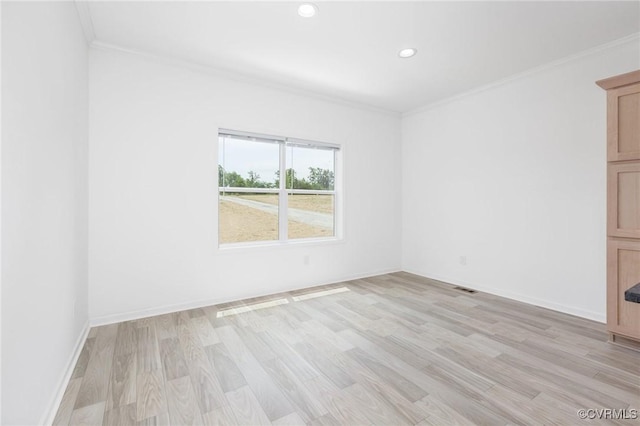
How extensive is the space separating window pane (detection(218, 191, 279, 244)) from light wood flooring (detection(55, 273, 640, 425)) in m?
0.92

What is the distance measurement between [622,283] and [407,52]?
9.13 feet

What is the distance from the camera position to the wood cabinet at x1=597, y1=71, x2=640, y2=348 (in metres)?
2.32

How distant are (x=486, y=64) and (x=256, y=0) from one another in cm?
254

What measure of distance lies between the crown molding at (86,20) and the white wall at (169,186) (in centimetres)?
18

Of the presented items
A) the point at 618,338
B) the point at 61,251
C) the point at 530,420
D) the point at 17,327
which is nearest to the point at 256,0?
the point at 61,251

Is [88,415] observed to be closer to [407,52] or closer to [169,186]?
[169,186]

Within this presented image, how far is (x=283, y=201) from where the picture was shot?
4.05 metres

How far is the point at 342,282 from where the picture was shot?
439 cm

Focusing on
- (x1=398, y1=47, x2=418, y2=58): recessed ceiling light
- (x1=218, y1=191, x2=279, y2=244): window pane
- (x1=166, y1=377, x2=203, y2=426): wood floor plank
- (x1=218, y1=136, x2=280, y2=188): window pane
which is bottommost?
(x1=166, y1=377, x2=203, y2=426): wood floor plank

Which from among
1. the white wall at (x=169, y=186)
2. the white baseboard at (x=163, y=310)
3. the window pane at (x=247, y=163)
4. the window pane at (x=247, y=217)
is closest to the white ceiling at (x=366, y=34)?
the white wall at (x=169, y=186)

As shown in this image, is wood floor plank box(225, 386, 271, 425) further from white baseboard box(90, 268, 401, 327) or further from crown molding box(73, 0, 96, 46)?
crown molding box(73, 0, 96, 46)

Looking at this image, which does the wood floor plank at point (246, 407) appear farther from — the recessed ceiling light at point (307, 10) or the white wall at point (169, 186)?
the recessed ceiling light at point (307, 10)

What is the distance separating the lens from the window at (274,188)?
3.63 m

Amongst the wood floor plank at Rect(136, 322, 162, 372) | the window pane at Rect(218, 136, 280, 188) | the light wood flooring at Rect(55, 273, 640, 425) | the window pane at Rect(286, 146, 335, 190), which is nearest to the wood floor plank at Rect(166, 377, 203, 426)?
the light wood flooring at Rect(55, 273, 640, 425)
